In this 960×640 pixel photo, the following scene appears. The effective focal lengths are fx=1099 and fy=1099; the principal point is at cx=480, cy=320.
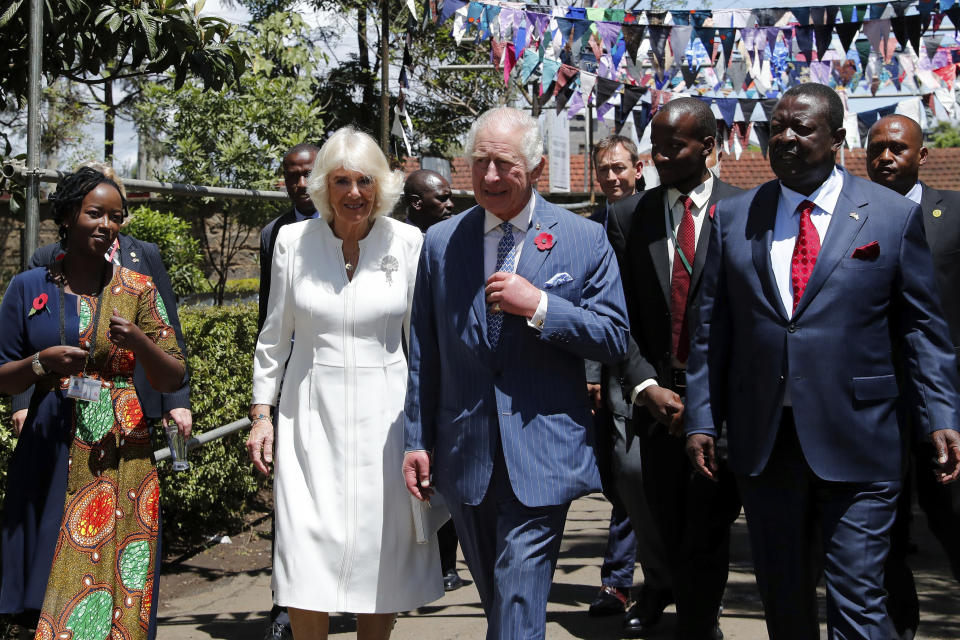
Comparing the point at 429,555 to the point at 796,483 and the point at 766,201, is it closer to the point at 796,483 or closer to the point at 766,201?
the point at 796,483

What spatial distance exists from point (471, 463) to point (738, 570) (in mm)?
3443

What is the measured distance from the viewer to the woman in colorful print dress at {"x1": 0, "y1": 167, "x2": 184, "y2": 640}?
4.09m

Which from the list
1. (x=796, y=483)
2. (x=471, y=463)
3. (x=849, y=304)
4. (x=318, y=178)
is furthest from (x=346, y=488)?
(x=849, y=304)

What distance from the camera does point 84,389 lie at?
4031 mm

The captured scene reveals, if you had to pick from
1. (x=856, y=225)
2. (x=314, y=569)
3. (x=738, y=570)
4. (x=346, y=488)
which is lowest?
(x=738, y=570)

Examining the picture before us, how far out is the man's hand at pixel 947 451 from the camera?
3605 millimetres

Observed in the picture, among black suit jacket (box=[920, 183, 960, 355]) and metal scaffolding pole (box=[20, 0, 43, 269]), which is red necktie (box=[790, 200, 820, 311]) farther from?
metal scaffolding pole (box=[20, 0, 43, 269])

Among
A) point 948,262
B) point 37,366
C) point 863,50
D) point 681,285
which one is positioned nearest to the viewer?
point 37,366

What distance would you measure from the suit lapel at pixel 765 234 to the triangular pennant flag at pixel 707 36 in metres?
7.00

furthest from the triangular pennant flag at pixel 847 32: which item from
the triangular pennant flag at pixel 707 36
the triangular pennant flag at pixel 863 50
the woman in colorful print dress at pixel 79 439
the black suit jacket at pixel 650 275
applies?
the woman in colorful print dress at pixel 79 439

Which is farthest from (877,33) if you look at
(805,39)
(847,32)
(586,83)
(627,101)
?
(586,83)

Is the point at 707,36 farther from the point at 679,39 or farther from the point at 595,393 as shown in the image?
the point at 595,393

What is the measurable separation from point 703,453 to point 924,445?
4.07ft

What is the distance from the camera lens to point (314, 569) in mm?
4070
